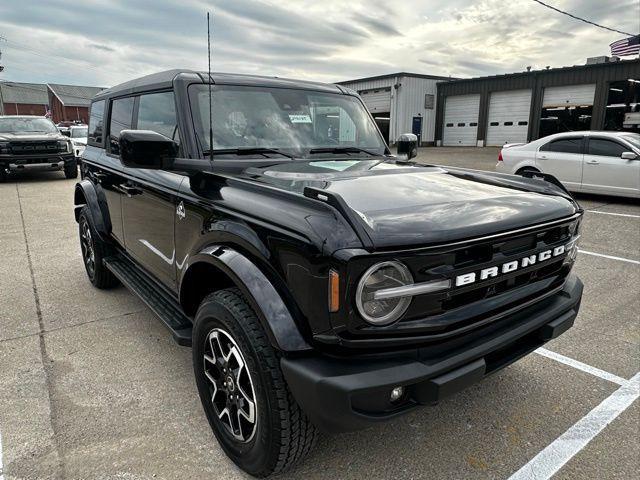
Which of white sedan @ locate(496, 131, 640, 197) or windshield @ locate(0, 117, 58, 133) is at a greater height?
windshield @ locate(0, 117, 58, 133)

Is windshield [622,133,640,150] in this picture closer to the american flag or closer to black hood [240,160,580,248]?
black hood [240,160,580,248]

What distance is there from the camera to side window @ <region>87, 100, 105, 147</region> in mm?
4320

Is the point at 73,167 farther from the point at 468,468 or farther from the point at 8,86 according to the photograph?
the point at 8,86

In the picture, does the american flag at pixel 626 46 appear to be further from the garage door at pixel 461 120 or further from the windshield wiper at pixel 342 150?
the windshield wiper at pixel 342 150

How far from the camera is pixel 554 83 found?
76.0 feet

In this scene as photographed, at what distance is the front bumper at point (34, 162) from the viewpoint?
12523 mm

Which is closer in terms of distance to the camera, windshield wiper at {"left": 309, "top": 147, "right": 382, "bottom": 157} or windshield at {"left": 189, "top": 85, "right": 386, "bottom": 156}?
windshield at {"left": 189, "top": 85, "right": 386, "bottom": 156}

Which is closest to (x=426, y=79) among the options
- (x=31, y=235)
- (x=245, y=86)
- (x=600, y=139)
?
(x=600, y=139)

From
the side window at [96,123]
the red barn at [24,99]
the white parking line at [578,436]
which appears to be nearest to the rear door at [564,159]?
the white parking line at [578,436]

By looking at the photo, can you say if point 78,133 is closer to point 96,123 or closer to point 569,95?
point 96,123

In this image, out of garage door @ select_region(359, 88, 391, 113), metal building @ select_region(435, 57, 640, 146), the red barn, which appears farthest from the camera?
the red barn

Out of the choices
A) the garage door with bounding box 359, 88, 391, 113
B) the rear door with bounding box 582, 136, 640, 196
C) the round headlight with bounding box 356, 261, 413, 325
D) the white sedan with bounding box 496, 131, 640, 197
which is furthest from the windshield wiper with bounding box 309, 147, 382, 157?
the garage door with bounding box 359, 88, 391, 113

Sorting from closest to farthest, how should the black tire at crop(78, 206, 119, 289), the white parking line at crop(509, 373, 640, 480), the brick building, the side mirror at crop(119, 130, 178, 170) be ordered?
the white parking line at crop(509, 373, 640, 480), the side mirror at crop(119, 130, 178, 170), the black tire at crop(78, 206, 119, 289), the brick building

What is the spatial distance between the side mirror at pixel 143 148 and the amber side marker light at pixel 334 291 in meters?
1.38
